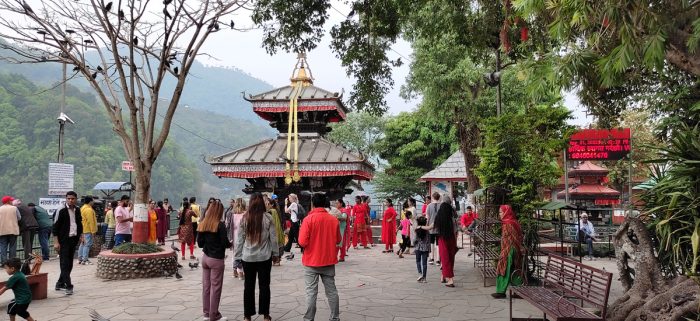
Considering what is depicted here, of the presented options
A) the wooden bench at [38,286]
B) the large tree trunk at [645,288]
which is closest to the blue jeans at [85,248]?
the wooden bench at [38,286]

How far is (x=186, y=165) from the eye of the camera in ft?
298

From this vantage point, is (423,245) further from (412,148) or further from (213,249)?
(412,148)

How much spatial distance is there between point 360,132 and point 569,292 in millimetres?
40767

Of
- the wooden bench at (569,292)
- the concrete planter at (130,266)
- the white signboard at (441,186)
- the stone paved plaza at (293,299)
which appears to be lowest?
the stone paved plaza at (293,299)

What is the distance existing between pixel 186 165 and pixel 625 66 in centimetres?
9204

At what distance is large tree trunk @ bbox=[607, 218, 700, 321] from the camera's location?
17.9ft

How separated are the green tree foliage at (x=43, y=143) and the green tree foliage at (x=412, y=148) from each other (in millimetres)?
37476

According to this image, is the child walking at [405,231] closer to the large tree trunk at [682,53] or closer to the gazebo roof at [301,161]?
the gazebo roof at [301,161]

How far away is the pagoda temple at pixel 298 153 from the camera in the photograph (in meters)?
18.1

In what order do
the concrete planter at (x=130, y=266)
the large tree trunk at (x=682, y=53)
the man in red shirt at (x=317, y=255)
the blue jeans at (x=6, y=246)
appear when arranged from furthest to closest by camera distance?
the blue jeans at (x=6, y=246) → the concrete planter at (x=130, y=266) → the man in red shirt at (x=317, y=255) → the large tree trunk at (x=682, y=53)

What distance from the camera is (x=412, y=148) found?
4081 centimetres

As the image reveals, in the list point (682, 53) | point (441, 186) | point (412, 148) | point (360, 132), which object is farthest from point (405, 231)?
point (360, 132)

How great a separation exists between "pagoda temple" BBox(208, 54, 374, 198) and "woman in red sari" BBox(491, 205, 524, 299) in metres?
9.98

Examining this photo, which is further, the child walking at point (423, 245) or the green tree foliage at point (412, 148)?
the green tree foliage at point (412, 148)
